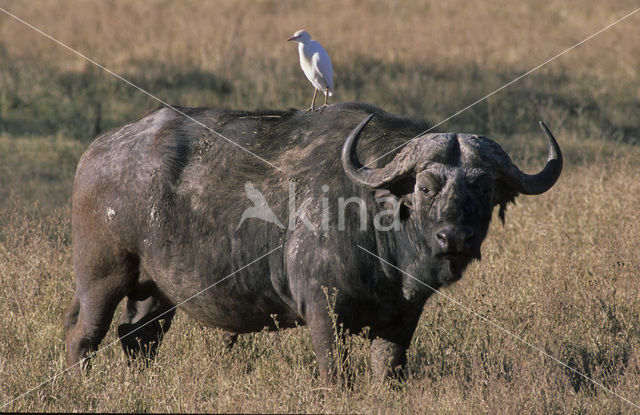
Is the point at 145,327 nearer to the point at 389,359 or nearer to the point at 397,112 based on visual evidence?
the point at 389,359

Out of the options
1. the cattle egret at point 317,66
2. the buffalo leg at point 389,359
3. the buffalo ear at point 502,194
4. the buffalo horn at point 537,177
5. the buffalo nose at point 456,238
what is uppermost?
the cattle egret at point 317,66

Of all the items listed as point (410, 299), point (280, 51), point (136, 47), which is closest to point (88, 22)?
point (136, 47)

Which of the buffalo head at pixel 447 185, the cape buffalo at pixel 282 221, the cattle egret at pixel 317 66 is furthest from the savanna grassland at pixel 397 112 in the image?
the cattle egret at pixel 317 66

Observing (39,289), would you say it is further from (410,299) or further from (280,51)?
(280,51)

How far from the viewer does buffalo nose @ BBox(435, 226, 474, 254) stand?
13.7ft

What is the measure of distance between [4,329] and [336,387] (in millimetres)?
2399

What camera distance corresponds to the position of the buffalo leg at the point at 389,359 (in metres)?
5.05

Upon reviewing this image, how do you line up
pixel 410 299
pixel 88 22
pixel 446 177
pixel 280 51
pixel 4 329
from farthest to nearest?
pixel 88 22
pixel 280 51
pixel 4 329
pixel 410 299
pixel 446 177

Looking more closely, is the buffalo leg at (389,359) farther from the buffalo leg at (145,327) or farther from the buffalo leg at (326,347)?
the buffalo leg at (145,327)

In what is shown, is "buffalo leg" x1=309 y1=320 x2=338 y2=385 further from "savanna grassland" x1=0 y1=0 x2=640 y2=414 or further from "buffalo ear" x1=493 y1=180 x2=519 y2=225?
"buffalo ear" x1=493 y1=180 x2=519 y2=225

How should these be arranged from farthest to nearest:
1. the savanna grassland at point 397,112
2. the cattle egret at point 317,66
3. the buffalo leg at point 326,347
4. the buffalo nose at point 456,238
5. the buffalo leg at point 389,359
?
the cattle egret at point 317,66 → the buffalo leg at point 389,359 → the savanna grassland at point 397,112 → the buffalo leg at point 326,347 → the buffalo nose at point 456,238

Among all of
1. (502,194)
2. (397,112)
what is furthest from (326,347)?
(397,112)

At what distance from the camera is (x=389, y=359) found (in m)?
5.08

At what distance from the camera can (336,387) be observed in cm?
459
